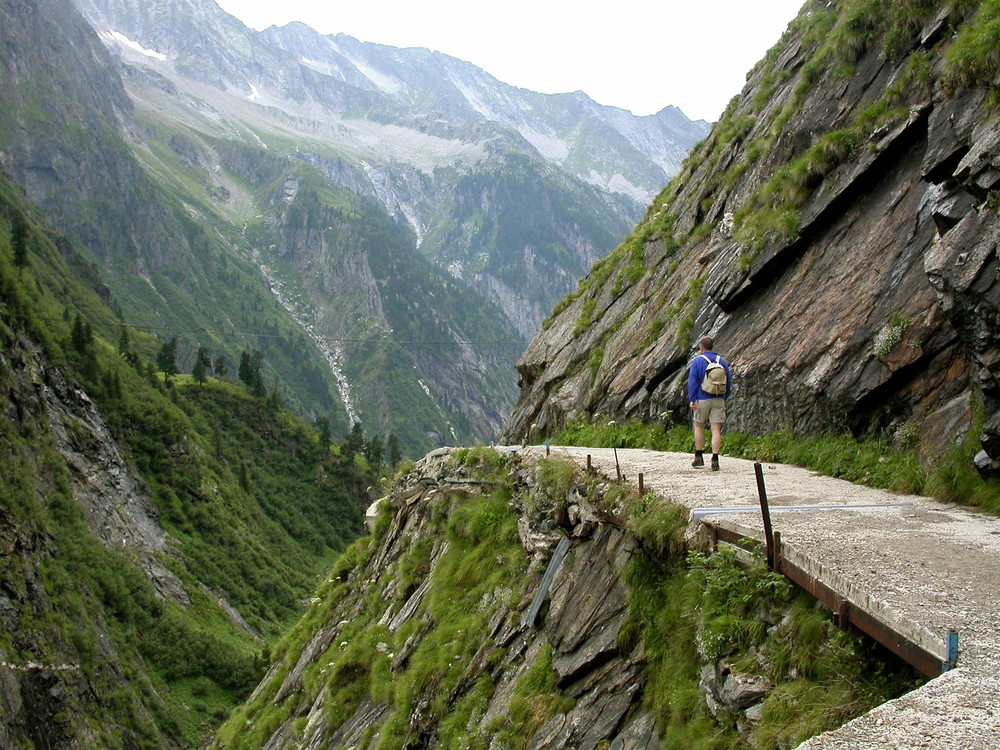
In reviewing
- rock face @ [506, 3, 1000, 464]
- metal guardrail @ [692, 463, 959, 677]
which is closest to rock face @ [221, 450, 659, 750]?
metal guardrail @ [692, 463, 959, 677]

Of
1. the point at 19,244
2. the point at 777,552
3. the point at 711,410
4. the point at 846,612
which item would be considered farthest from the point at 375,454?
the point at 846,612

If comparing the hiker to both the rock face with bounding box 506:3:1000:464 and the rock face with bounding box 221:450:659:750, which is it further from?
the rock face with bounding box 221:450:659:750

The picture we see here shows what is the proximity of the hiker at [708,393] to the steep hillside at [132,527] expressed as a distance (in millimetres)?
52760

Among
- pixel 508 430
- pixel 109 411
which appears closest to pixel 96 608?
pixel 109 411

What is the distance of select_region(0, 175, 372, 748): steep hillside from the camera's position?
5675cm

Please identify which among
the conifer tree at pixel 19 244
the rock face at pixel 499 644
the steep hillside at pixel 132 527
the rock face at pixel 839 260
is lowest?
the steep hillside at pixel 132 527

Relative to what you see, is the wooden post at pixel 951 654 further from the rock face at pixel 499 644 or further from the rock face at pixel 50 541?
the rock face at pixel 50 541

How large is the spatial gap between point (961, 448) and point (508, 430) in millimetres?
20259

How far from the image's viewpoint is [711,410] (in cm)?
1129

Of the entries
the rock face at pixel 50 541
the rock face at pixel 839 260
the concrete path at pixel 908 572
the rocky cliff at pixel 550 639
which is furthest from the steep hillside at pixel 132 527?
the concrete path at pixel 908 572

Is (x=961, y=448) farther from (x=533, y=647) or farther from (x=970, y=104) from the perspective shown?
(x=533, y=647)

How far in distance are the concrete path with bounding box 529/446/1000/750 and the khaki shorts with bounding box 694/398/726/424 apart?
1.82 meters

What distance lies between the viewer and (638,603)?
6.84 m

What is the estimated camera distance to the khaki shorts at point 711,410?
1117 cm
